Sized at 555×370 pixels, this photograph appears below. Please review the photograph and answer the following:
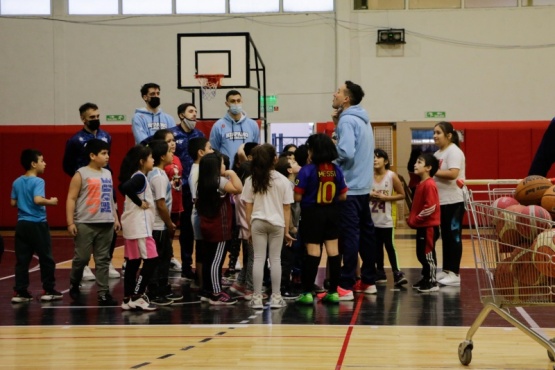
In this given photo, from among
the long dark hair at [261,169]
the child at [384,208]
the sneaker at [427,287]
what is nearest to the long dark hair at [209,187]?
the long dark hair at [261,169]

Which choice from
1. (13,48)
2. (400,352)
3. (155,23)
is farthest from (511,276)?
(13,48)

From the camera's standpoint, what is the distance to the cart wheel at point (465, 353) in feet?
15.9

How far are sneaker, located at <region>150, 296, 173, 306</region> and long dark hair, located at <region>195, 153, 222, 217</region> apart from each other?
863 millimetres

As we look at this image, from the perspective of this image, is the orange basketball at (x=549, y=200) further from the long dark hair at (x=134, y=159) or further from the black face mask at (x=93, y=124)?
the black face mask at (x=93, y=124)

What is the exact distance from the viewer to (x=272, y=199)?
7227 mm

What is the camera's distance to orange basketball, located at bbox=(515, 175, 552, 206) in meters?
4.64

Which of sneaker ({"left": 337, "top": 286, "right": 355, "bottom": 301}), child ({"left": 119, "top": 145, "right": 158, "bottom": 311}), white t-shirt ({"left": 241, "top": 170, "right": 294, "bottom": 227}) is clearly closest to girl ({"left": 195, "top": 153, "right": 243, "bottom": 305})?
white t-shirt ({"left": 241, "top": 170, "right": 294, "bottom": 227})

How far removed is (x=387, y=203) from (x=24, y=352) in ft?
14.8

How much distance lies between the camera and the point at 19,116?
729 inches

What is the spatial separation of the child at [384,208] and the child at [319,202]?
137cm

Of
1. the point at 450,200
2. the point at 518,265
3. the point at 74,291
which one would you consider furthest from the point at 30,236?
the point at 518,265

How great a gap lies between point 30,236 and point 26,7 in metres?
11.9

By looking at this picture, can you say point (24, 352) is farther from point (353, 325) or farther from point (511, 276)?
point (511, 276)

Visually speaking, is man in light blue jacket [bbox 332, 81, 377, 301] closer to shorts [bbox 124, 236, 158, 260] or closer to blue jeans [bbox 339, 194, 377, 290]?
blue jeans [bbox 339, 194, 377, 290]
